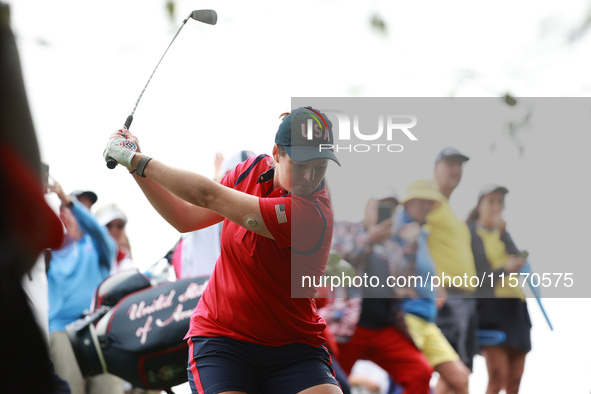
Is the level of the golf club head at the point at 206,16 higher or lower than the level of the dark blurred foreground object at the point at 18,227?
higher

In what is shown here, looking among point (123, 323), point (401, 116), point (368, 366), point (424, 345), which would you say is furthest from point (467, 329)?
point (123, 323)

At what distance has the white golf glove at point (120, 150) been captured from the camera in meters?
2.99

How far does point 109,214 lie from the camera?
7.60 m

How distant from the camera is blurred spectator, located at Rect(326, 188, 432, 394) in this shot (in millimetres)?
5605

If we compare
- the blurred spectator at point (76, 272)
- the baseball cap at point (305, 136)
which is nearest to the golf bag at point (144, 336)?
the blurred spectator at point (76, 272)

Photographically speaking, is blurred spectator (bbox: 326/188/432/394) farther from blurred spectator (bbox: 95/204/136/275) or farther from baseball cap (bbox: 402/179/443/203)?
blurred spectator (bbox: 95/204/136/275)

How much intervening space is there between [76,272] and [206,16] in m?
3.20

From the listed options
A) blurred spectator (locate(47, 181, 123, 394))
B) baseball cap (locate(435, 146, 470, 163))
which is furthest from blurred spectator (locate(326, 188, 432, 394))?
blurred spectator (locate(47, 181, 123, 394))

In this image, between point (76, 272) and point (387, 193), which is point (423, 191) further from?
point (76, 272)

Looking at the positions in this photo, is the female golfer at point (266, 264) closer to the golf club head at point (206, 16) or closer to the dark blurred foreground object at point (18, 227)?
the golf club head at point (206, 16)

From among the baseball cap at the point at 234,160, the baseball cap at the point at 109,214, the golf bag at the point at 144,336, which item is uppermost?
the baseball cap at the point at 234,160

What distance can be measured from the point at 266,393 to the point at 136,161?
106 centimetres

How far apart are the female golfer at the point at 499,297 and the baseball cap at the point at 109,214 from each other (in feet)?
11.4

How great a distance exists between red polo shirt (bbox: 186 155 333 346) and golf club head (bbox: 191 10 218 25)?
0.84 meters
